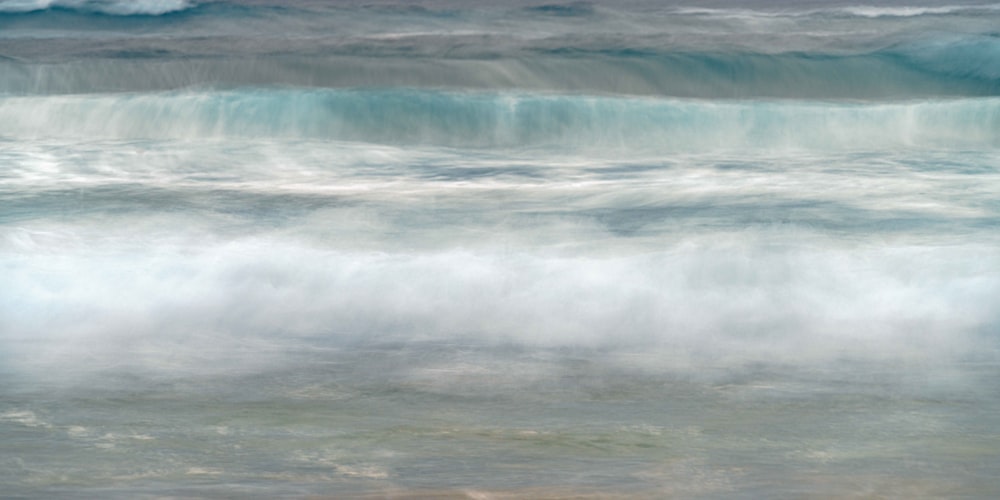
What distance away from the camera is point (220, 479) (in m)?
3.06

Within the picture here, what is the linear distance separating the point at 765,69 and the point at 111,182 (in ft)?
20.4

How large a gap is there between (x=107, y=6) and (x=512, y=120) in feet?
16.0

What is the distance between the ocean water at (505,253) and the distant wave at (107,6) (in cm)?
5

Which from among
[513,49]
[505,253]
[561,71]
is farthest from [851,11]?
[505,253]

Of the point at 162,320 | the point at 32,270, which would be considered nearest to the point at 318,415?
the point at 162,320

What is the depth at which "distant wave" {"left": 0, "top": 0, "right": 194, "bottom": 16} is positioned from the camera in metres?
12.1

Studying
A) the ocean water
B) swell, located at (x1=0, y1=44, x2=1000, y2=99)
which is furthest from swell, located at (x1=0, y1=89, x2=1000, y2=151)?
swell, located at (x1=0, y1=44, x2=1000, y2=99)

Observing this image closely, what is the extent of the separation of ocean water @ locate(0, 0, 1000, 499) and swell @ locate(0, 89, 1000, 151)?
0.11ft

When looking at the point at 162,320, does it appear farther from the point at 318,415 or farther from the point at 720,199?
the point at 720,199

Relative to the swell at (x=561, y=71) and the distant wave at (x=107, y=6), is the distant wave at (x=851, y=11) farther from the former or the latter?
the distant wave at (x=107, y=6)

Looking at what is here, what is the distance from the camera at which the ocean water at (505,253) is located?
10.7 ft

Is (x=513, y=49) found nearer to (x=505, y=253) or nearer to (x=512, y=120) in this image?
(x=512, y=120)

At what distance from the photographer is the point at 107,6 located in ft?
40.0

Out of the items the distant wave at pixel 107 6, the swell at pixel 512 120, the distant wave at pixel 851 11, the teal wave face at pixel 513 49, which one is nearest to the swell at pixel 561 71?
the teal wave face at pixel 513 49
